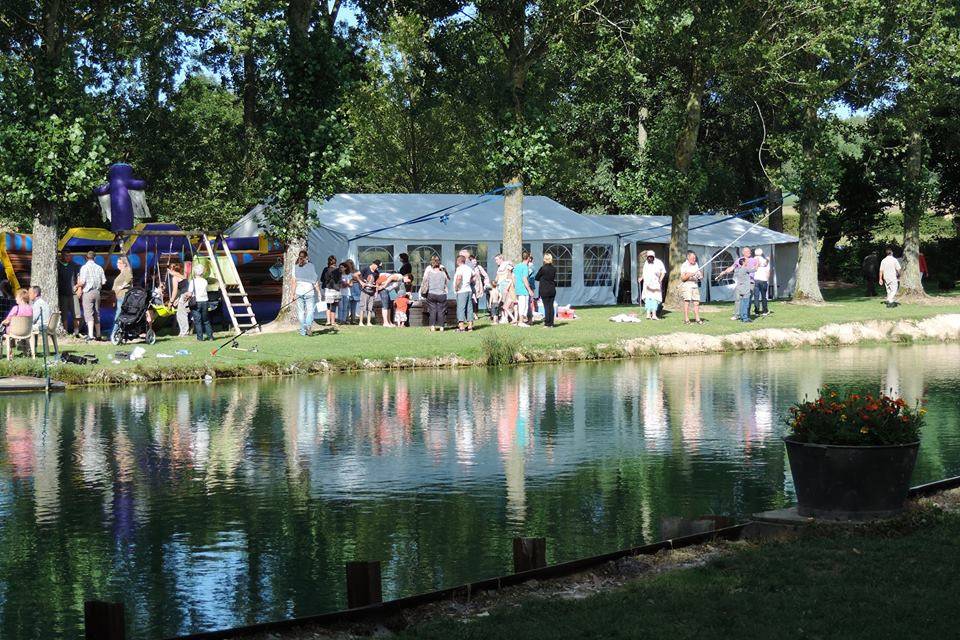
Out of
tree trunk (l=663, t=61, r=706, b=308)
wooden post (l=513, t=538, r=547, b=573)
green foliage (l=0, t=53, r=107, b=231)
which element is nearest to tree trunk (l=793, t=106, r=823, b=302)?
tree trunk (l=663, t=61, r=706, b=308)

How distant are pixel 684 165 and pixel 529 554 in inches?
1194

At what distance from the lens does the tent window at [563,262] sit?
39.6 metres

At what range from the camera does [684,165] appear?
37188 mm

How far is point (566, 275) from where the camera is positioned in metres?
40.0

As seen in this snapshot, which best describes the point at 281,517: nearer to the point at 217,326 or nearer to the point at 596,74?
the point at 217,326

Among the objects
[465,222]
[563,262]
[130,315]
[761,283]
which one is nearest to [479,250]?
[465,222]

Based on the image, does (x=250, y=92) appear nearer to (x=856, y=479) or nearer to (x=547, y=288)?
(x=547, y=288)

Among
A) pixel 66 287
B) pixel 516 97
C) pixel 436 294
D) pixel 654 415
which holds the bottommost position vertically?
pixel 654 415

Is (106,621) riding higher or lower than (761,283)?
lower

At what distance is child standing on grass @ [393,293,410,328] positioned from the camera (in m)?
31.8

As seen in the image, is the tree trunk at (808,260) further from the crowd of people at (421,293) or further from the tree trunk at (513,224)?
Result: the tree trunk at (513,224)

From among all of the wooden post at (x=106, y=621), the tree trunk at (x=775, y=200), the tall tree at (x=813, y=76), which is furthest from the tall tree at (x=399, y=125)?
the wooden post at (x=106, y=621)

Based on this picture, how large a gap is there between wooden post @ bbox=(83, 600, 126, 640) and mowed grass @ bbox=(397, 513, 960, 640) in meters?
1.45

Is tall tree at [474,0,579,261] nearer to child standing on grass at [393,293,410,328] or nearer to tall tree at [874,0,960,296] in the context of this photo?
child standing on grass at [393,293,410,328]
